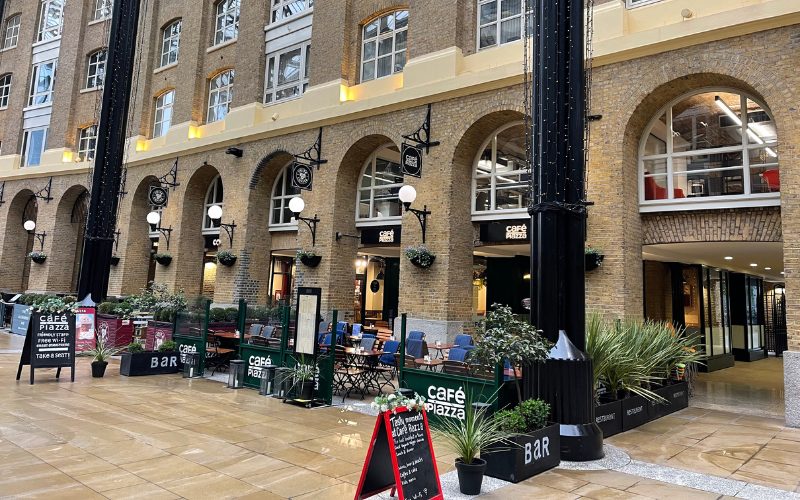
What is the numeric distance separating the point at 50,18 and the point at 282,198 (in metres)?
19.1

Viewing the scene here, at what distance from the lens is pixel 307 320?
845 cm

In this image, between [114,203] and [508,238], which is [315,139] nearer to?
[114,203]

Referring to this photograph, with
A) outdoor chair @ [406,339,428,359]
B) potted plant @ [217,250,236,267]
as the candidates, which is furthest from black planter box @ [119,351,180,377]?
potted plant @ [217,250,236,267]

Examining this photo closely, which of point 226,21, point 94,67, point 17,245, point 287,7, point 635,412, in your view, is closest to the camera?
point 635,412

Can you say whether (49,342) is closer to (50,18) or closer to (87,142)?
(87,142)

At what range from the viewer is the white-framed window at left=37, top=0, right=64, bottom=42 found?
85.1 feet

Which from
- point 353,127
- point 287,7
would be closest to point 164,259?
point 353,127

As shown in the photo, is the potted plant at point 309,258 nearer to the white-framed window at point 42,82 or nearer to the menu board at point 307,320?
the menu board at point 307,320

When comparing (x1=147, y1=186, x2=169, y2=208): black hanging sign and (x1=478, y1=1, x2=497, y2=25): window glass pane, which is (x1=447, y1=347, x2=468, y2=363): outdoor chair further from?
(x1=147, y1=186, x2=169, y2=208): black hanging sign

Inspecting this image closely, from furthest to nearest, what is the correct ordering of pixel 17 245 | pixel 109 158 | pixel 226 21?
pixel 17 245
pixel 226 21
pixel 109 158

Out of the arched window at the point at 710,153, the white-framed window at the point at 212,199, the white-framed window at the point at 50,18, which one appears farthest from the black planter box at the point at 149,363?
the white-framed window at the point at 50,18

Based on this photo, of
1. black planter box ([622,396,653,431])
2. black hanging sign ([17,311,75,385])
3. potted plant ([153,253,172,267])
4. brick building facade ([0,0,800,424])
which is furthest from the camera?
potted plant ([153,253,172,267])

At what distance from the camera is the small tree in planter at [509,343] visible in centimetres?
570

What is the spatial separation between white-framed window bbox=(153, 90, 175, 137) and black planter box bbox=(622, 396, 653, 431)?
19.7m
